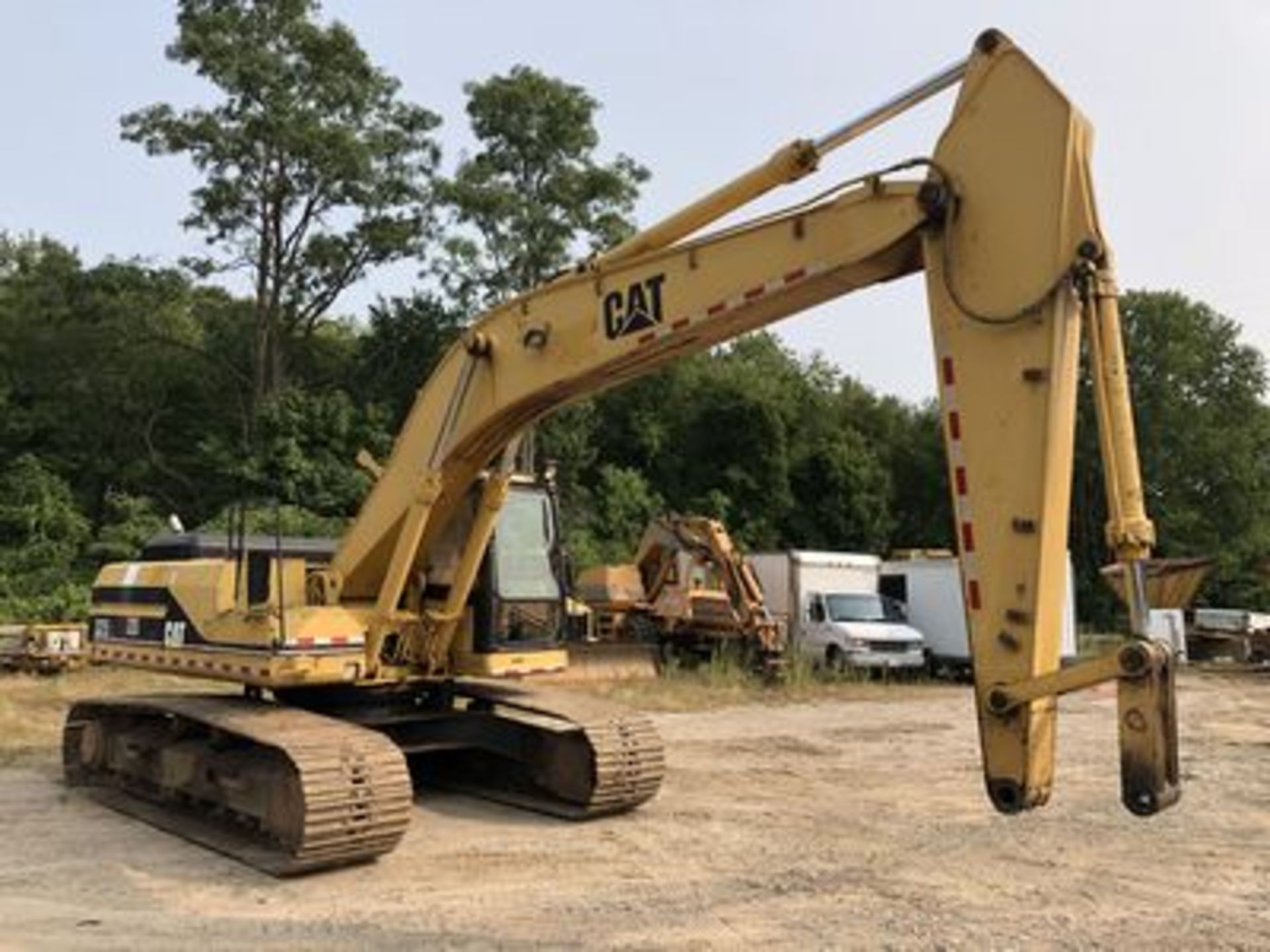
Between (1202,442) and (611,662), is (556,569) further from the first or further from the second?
(1202,442)

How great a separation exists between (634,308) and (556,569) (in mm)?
2909

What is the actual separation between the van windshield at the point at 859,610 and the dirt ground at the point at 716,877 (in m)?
14.1

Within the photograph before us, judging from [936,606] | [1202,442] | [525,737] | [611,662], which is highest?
[1202,442]

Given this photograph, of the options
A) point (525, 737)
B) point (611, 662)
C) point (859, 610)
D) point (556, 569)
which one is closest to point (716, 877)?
point (525, 737)

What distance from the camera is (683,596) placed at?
85.8ft

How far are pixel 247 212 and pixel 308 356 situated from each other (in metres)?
5.31

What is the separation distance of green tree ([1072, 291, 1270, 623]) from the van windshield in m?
20.9

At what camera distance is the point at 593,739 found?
32.7 feet

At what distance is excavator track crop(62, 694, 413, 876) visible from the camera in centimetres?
823

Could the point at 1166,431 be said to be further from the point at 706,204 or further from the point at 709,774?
the point at 706,204

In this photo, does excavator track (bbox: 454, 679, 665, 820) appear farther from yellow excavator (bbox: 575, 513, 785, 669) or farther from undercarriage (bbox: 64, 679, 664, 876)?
yellow excavator (bbox: 575, 513, 785, 669)

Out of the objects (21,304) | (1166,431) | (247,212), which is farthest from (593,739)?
(1166,431)

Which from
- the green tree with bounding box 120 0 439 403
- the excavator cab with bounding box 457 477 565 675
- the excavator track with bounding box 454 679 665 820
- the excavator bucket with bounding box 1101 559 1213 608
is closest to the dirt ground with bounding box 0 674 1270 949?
the excavator track with bounding box 454 679 665 820

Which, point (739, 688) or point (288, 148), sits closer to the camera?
point (739, 688)
